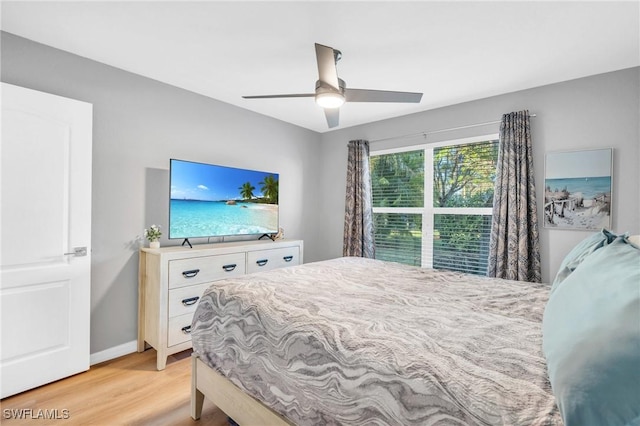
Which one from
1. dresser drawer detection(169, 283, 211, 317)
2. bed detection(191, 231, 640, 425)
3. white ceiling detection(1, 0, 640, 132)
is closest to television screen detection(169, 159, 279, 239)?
dresser drawer detection(169, 283, 211, 317)

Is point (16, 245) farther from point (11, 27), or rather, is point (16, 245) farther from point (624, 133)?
point (624, 133)

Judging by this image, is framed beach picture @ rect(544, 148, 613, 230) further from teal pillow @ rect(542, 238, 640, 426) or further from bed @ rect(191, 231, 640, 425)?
teal pillow @ rect(542, 238, 640, 426)

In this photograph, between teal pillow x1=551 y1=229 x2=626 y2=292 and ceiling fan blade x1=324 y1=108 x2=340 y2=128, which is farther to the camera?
ceiling fan blade x1=324 y1=108 x2=340 y2=128

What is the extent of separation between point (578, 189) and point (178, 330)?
3.71 m

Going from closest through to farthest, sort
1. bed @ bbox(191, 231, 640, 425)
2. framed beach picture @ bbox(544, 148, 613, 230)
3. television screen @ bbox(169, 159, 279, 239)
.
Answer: bed @ bbox(191, 231, 640, 425), framed beach picture @ bbox(544, 148, 613, 230), television screen @ bbox(169, 159, 279, 239)

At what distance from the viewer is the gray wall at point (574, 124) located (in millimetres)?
2480

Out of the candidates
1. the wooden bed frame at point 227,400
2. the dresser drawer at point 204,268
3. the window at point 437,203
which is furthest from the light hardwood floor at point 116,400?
the window at point 437,203

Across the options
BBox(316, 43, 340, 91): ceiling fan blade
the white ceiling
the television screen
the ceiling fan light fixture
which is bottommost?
the television screen

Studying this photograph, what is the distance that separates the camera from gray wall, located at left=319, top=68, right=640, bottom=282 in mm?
2480

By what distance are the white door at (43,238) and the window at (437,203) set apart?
10.5ft

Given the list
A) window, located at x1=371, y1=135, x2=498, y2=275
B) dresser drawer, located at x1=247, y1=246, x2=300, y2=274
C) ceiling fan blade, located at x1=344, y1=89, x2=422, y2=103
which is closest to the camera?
ceiling fan blade, located at x1=344, y1=89, x2=422, y2=103

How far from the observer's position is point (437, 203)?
3.61 meters

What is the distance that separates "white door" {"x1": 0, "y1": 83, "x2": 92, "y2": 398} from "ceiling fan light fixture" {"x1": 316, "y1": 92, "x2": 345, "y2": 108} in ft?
5.92

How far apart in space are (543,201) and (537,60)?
1256mm
